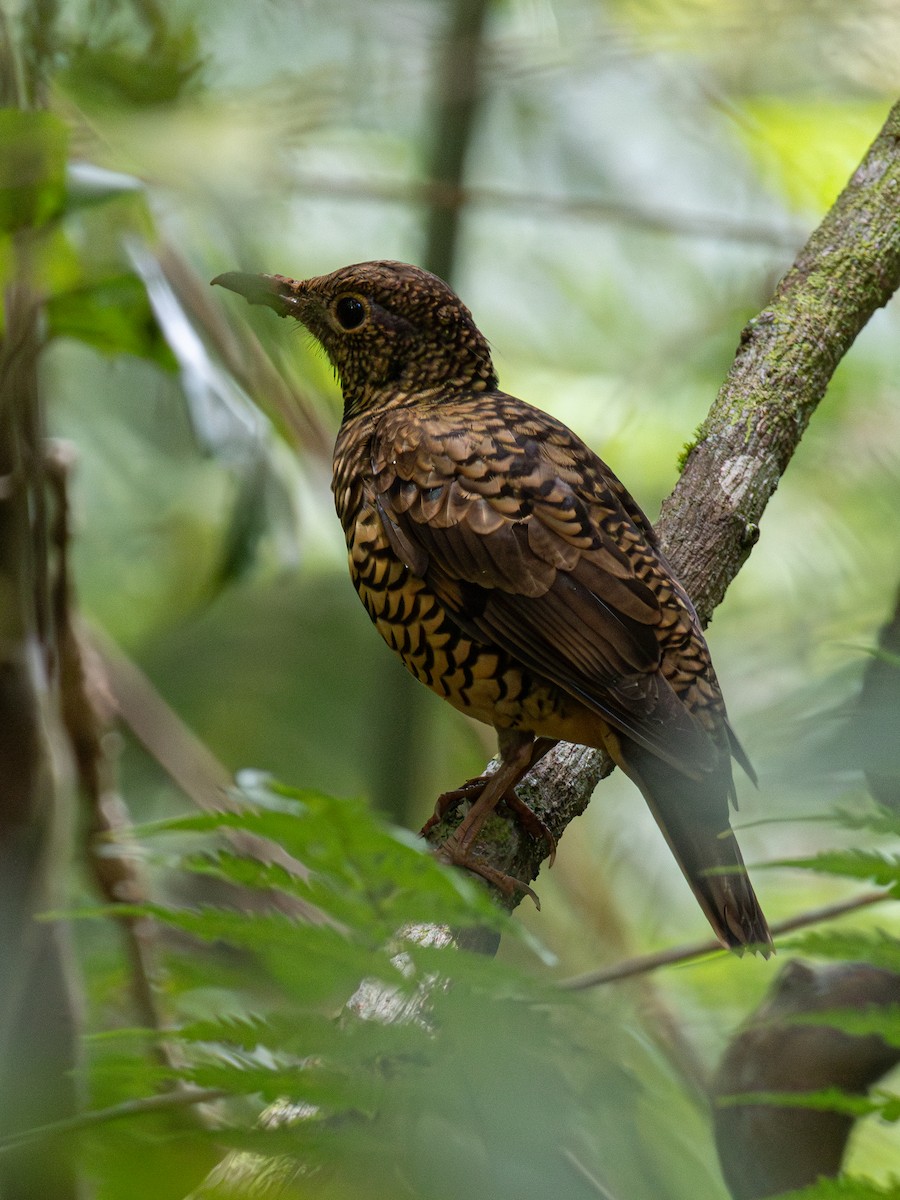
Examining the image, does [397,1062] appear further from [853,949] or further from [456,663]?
[456,663]

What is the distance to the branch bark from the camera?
336 centimetres

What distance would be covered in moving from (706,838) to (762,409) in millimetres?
1409

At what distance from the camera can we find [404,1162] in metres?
1.10

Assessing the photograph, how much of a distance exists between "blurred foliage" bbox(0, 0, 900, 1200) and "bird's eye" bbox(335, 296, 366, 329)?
1.43 feet

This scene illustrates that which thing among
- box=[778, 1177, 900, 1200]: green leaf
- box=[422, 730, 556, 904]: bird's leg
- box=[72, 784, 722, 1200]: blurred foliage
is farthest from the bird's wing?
box=[72, 784, 722, 1200]: blurred foliage

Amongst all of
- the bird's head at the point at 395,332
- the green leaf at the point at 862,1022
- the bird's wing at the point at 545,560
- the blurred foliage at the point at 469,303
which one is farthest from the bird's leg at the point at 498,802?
the green leaf at the point at 862,1022

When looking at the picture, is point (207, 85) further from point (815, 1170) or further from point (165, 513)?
point (815, 1170)

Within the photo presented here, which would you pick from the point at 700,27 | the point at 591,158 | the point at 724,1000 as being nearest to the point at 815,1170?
the point at 724,1000

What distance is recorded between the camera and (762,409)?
358 centimetres

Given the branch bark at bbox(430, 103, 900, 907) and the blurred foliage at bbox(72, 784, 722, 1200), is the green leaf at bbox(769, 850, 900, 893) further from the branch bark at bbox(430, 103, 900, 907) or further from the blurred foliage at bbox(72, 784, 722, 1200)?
the branch bark at bbox(430, 103, 900, 907)

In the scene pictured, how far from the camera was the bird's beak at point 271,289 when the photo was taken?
3.84 metres

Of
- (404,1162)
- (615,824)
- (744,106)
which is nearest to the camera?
(404,1162)

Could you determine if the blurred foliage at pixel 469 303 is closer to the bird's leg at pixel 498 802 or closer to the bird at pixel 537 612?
the bird at pixel 537 612

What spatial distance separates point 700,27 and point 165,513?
144 inches
